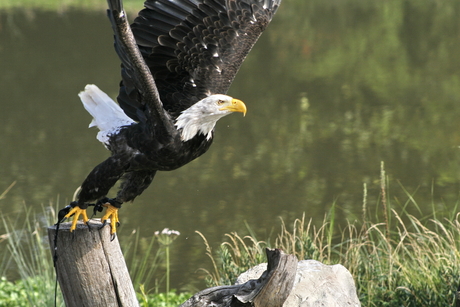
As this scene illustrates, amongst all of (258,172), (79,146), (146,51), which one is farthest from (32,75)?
(146,51)

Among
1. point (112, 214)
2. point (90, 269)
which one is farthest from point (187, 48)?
point (90, 269)

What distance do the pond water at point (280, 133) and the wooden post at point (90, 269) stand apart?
6.63 feet

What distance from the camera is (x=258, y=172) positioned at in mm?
7227

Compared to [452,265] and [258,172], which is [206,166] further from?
[452,265]

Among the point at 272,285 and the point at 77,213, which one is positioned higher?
the point at 77,213

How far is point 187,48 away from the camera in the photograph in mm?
3506

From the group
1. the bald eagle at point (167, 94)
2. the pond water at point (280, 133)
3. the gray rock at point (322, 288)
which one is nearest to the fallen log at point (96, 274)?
the bald eagle at point (167, 94)

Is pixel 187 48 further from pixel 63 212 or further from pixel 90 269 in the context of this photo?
pixel 90 269

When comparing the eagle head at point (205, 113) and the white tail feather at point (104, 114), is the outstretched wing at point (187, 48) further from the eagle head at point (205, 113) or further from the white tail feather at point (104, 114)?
the eagle head at point (205, 113)

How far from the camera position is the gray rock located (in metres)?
2.94

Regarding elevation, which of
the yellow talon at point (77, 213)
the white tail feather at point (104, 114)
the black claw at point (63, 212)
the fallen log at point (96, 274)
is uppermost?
the white tail feather at point (104, 114)

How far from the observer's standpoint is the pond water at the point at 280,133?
6.34m

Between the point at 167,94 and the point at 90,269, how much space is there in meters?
1.05

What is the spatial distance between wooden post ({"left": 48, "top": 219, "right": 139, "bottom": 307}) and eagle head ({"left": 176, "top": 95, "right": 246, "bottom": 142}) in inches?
24.9
